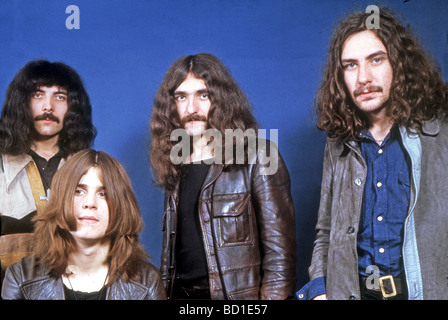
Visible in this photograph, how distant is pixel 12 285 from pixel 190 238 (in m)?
0.85

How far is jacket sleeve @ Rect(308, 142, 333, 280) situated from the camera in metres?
2.62

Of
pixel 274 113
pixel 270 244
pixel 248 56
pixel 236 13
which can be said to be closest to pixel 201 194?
pixel 270 244

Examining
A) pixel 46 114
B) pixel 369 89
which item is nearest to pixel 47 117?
pixel 46 114

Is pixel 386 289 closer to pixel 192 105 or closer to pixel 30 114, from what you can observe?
pixel 192 105

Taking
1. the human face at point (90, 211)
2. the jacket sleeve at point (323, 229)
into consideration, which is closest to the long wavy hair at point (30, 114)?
the human face at point (90, 211)

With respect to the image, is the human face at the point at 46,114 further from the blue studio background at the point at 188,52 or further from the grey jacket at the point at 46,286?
the grey jacket at the point at 46,286

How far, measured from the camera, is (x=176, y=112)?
110 inches

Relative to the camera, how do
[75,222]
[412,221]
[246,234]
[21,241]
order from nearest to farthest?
[412,221] < [246,234] < [75,222] < [21,241]

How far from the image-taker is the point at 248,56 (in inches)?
114

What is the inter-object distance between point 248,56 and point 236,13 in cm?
24

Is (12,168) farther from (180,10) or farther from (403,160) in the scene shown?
(403,160)

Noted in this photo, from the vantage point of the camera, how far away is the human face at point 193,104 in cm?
276

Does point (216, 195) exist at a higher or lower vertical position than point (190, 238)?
higher

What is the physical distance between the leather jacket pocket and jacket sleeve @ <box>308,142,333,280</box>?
0.32 meters
